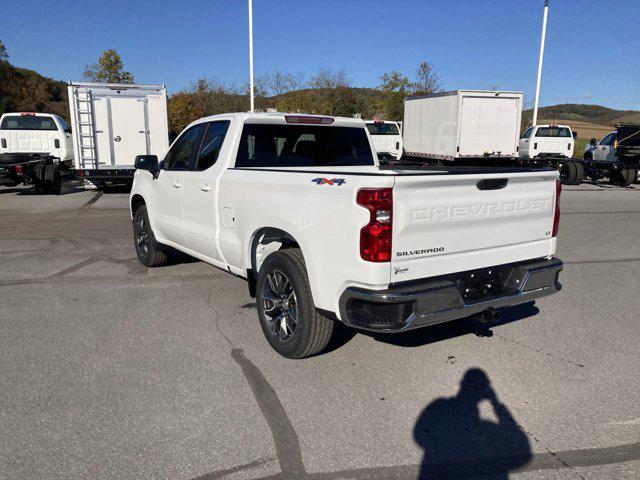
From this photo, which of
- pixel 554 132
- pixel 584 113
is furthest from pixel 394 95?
pixel 584 113

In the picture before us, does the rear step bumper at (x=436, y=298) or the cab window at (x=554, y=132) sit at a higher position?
the cab window at (x=554, y=132)

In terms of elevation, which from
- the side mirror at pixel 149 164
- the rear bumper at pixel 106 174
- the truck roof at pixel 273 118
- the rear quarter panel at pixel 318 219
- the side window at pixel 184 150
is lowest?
the rear bumper at pixel 106 174

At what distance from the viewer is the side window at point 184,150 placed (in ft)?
18.6

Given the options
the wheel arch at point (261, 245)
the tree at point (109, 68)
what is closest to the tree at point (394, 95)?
the tree at point (109, 68)

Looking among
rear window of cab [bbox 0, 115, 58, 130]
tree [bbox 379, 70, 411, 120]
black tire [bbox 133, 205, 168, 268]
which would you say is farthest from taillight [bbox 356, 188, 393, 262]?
tree [bbox 379, 70, 411, 120]

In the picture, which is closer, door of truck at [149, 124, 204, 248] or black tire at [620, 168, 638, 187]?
door of truck at [149, 124, 204, 248]

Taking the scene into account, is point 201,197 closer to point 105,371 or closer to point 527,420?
point 105,371

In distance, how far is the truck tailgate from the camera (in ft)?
11.0

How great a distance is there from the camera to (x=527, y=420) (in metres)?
3.34

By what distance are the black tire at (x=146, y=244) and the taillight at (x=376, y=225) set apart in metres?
4.15

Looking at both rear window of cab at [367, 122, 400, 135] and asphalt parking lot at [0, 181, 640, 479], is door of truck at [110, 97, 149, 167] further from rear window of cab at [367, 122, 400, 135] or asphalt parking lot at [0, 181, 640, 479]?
rear window of cab at [367, 122, 400, 135]

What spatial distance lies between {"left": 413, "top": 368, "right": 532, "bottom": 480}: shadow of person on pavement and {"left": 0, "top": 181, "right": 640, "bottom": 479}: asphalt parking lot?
0.04 ft

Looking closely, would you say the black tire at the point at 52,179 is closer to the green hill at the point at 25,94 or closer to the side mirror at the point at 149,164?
the side mirror at the point at 149,164

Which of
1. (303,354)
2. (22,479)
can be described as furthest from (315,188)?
(22,479)
